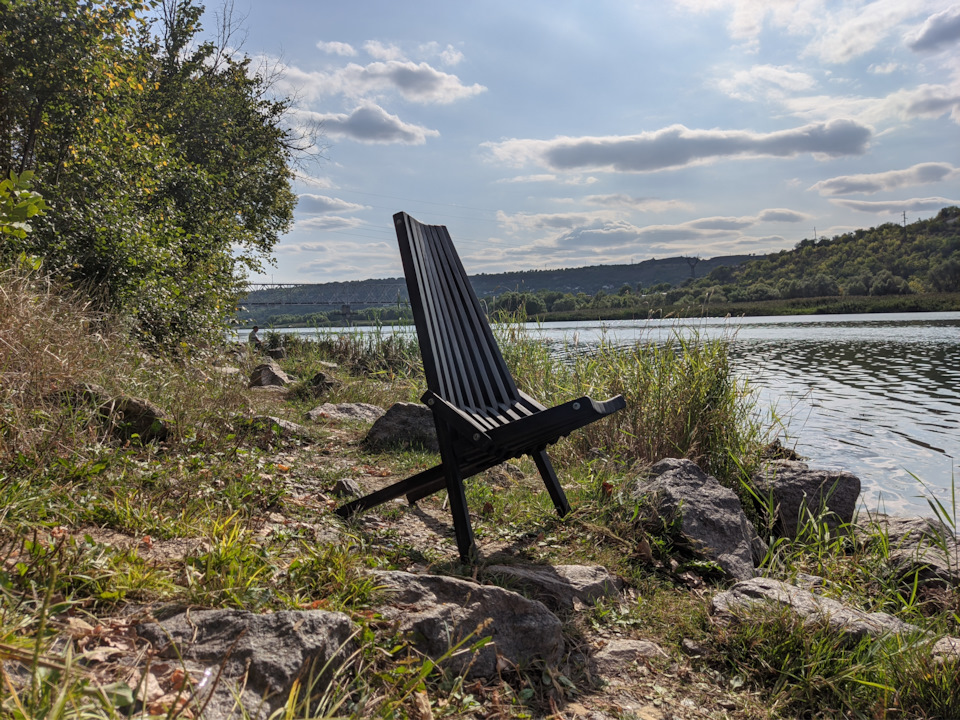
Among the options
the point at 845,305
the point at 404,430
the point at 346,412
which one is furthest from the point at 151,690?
the point at 845,305

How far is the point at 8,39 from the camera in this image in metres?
6.05

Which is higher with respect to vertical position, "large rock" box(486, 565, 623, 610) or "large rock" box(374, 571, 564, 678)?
"large rock" box(374, 571, 564, 678)

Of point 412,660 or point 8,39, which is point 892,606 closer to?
point 412,660

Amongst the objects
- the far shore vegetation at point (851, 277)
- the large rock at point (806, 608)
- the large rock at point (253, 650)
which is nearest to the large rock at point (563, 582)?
the large rock at point (806, 608)

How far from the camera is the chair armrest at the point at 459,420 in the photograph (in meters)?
2.67

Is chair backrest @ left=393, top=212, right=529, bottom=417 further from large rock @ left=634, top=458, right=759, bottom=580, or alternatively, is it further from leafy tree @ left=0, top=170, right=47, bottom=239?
leafy tree @ left=0, top=170, right=47, bottom=239

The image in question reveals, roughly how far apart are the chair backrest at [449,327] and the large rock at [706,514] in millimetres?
1050

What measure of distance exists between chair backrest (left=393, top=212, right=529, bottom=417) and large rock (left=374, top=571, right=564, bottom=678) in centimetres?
101

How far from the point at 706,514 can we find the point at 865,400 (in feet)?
29.7

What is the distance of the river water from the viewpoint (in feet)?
19.1

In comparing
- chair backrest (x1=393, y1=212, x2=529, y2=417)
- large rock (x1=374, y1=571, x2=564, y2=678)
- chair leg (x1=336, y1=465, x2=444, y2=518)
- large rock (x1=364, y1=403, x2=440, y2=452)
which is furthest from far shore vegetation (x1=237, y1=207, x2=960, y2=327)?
large rock (x1=374, y1=571, x2=564, y2=678)

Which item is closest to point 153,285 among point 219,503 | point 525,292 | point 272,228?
point 525,292

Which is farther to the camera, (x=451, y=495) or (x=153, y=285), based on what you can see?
(x=153, y=285)

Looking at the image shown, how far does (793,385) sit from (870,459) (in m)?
5.05
